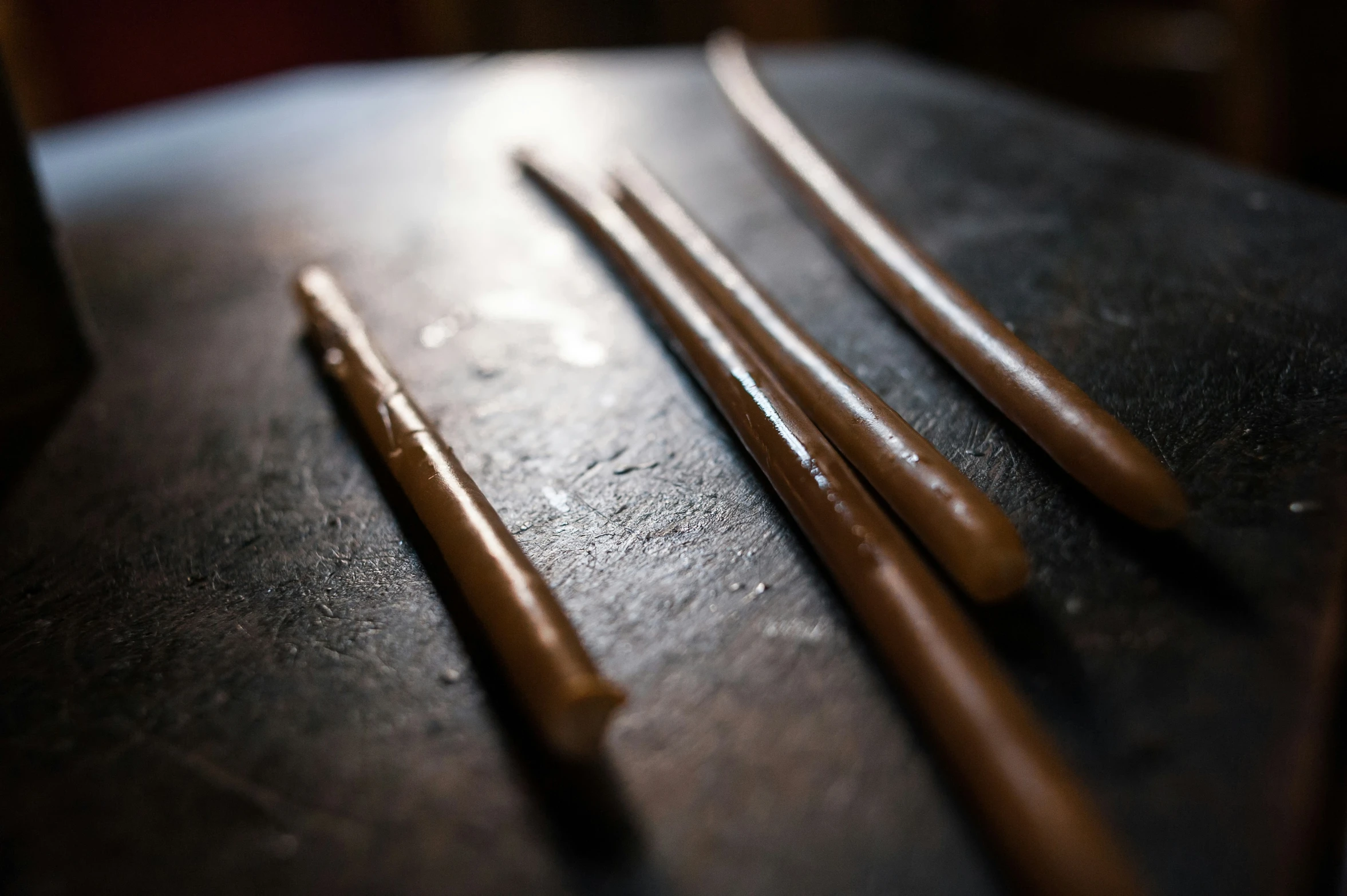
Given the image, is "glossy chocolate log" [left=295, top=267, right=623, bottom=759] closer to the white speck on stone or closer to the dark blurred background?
the white speck on stone

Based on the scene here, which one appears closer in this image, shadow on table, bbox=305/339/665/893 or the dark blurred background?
shadow on table, bbox=305/339/665/893

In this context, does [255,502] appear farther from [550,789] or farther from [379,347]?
[550,789]

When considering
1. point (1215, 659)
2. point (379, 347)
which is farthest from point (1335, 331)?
point (379, 347)

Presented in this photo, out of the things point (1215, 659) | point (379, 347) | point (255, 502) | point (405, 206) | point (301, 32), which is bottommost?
point (1215, 659)

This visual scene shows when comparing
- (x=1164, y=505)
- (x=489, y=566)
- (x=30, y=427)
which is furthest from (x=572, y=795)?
(x=30, y=427)

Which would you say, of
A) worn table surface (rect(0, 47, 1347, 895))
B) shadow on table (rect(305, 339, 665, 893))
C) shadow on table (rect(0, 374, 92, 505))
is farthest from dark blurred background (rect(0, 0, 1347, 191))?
shadow on table (rect(305, 339, 665, 893))

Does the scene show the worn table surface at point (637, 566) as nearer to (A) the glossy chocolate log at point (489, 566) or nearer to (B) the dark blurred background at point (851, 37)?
(A) the glossy chocolate log at point (489, 566)

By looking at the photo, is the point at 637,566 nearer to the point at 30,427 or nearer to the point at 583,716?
the point at 583,716
